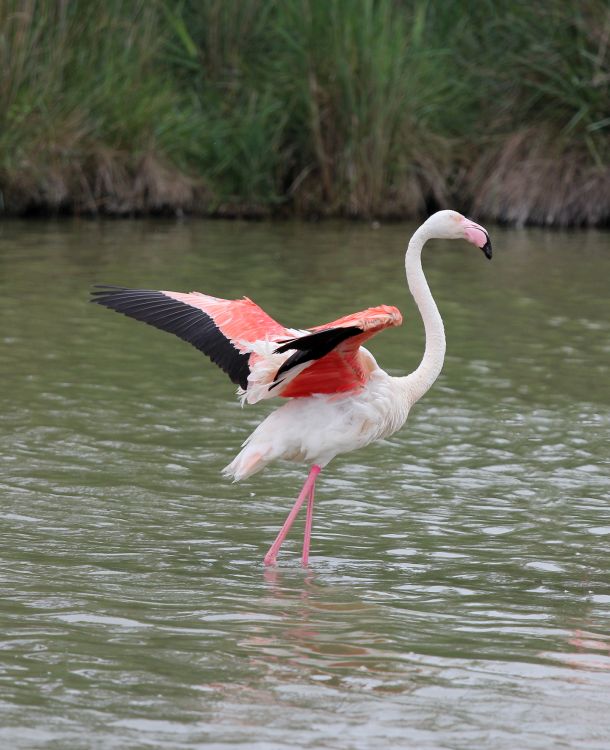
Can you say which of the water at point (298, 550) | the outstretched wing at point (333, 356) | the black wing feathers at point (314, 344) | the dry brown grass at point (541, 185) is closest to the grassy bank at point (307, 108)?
the dry brown grass at point (541, 185)

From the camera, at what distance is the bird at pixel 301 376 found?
5230 mm

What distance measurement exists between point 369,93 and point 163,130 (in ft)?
7.03

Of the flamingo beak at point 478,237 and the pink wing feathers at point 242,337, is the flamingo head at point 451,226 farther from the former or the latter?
the pink wing feathers at point 242,337

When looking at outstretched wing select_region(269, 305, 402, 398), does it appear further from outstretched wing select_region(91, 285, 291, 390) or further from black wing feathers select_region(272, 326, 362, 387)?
outstretched wing select_region(91, 285, 291, 390)

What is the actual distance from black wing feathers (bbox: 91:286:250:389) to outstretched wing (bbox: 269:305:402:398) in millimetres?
168

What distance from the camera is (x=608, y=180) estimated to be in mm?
14984

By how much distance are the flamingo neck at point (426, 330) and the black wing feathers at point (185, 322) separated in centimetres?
71

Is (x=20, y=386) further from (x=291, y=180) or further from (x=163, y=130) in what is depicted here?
(x=291, y=180)

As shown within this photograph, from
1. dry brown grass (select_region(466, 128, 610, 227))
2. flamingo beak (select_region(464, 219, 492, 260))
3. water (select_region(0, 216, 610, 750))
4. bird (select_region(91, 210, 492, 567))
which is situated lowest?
water (select_region(0, 216, 610, 750))

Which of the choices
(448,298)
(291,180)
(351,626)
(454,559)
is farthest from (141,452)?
(291,180)

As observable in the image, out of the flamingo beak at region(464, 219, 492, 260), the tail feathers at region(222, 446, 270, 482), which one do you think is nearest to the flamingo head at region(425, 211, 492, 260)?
the flamingo beak at region(464, 219, 492, 260)

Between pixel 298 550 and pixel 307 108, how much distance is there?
9.89m

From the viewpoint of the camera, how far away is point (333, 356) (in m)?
5.23

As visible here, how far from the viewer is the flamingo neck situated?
554 centimetres
